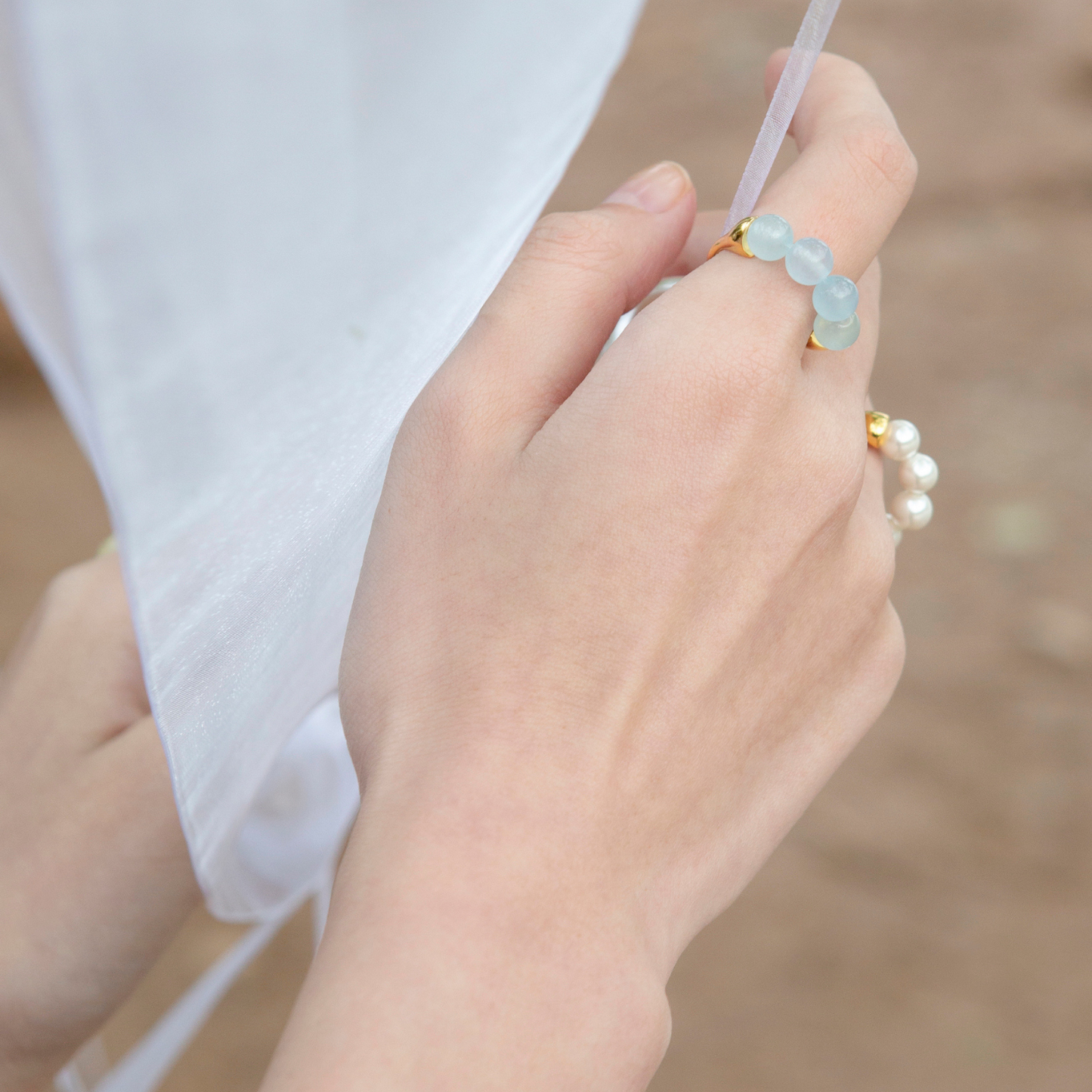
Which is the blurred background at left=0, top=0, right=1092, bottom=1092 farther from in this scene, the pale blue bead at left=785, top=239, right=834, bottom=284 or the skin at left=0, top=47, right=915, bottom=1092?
the pale blue bead at left=785, top=239, right=834, bottom=284

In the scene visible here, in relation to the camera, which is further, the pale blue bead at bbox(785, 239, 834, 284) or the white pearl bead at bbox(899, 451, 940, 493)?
the white pearl bead at bbox(899, 451, 940, 493)

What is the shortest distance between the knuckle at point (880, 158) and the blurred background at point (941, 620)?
146 centimetres

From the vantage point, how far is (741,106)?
9.94ft

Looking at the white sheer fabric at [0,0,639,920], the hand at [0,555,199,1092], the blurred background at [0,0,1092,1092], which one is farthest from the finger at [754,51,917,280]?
the blurred background at [0,0,1092,1092]

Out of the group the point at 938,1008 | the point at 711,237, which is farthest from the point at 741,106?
the point at 711,237

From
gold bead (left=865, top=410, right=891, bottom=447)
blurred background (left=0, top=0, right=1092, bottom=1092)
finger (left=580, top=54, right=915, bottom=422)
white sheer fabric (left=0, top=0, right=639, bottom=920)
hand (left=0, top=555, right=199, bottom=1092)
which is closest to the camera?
white sheer fabric (left=0, top=0, right=639, bottom=920)

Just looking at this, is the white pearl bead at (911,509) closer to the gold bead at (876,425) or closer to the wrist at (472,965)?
the gold bead at (876,425)

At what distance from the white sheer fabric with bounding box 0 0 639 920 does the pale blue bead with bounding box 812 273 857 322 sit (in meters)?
0.16

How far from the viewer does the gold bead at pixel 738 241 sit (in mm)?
500

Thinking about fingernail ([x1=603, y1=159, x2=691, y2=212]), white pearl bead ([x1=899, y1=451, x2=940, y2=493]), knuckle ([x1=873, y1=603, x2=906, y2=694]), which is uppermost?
fingernail ([x1=603, y1=159, x2=691, y2=212])

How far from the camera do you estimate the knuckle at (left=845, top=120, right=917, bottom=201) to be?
540 mm

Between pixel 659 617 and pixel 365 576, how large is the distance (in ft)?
0.44

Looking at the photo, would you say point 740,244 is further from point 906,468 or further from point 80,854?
point 80,854

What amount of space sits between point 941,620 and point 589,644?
178 cm
